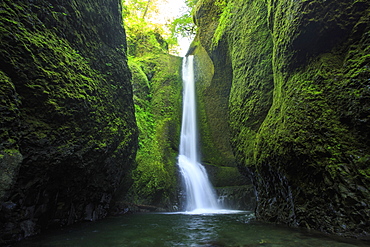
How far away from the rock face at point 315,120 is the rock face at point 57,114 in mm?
4542

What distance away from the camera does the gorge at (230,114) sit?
375 cm

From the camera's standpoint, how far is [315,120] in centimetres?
461

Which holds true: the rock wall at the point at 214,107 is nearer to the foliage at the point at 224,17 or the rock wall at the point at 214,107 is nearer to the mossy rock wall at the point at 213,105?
the mossy rock wall at the point at 213,105

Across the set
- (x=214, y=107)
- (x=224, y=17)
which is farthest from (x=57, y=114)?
(x=214, y=107)

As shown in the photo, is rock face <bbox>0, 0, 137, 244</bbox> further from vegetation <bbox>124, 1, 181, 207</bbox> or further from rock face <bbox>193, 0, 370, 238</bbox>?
rock face <bbox>193, 0, 370, 238</bbox>

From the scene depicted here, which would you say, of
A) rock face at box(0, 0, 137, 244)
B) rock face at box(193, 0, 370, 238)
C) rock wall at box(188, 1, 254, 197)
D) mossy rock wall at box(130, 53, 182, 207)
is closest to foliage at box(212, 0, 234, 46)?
rock wall at box(188, 1, 254, 197)

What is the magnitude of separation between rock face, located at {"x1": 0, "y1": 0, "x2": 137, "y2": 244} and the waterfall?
568 centimetres

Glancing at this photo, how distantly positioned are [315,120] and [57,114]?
17.3ft

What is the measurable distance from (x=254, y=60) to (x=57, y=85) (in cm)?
649

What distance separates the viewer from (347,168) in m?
3.86

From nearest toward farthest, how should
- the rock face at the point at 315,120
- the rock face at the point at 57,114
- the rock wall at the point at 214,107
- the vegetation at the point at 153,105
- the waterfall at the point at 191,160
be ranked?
the rock face at the point at 57,114, the rock face at the point at 315,120, the vegetation at the point at 153,105, the waterfall at the point at 191,160, the rock wall at the point at 214,107

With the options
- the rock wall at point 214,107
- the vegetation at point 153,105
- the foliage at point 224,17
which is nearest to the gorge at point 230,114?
the foliage at point 224,17

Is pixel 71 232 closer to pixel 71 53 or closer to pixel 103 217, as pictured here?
pixel 103 217

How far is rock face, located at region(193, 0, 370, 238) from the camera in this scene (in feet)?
12.6
